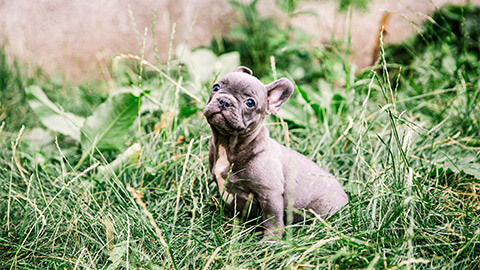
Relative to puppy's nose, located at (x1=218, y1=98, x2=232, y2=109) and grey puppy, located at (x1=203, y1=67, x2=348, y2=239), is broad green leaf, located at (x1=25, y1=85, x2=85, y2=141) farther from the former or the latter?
puppy's nose, located at (x1=218, y1=98, x2=232, y2=109)

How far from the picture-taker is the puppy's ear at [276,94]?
1.80m

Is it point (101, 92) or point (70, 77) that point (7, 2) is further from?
point (101, 92)

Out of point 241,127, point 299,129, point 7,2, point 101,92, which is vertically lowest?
point 299,129

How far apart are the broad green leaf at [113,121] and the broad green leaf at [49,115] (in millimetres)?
206

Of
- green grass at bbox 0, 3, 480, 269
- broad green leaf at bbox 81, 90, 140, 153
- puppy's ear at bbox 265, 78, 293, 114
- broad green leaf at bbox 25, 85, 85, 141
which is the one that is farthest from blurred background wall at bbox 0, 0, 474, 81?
puppy's ear at bbox 265, 78, 293, 114

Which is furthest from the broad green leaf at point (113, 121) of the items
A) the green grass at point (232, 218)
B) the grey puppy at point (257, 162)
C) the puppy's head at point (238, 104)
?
the puppy's head at point (238, 104)

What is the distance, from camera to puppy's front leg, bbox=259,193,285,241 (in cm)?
181

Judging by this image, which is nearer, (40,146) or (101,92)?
(40,146)

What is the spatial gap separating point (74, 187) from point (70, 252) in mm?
549

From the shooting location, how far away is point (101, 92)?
361 centimetres

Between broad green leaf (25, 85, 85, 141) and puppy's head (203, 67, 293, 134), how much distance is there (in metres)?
1.31

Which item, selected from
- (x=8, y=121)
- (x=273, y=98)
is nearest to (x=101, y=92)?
(x=8, y=121)

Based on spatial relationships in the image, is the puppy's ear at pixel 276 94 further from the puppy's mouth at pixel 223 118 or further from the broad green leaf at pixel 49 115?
the broad green leaf at pixel 49 115

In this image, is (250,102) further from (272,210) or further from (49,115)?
(49,115)
